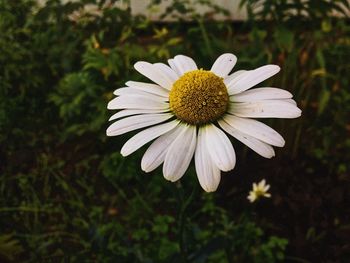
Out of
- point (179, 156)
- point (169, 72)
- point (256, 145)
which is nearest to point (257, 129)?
point (256, 145)

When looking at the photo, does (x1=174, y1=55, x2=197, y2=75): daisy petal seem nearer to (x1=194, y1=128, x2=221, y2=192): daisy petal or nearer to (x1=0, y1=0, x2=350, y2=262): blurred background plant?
(x1=194, y1=128, x2=221, y2=192): daisy petal

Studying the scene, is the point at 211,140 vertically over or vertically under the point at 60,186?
over

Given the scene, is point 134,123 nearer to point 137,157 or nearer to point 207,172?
point 207,172

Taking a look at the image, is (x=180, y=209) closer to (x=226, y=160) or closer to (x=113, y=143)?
(x=226, y=160)

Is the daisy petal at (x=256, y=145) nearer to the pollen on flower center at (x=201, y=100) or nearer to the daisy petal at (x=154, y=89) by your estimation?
the pollen on flower center at (x=201, y=100)

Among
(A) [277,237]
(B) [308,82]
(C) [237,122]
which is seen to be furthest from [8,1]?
(C) [237,122]

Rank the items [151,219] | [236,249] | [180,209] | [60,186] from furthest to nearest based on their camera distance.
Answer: [60,186], [151,219], [236,249], [180,209]

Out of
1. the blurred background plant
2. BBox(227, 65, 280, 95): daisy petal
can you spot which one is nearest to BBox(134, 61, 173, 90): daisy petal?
BBox(227, 65, 280, 95): daisy petal
